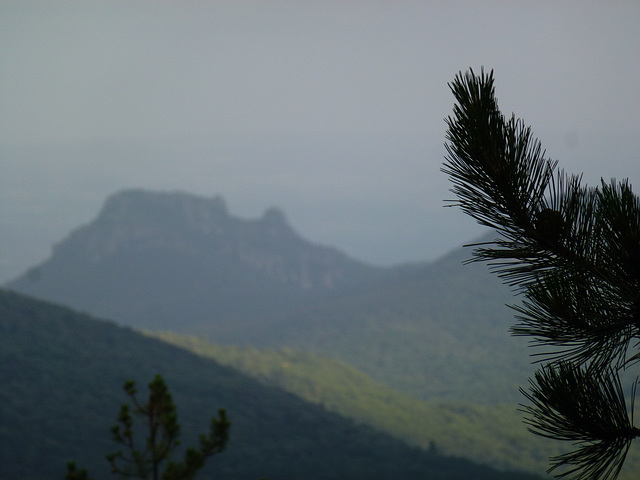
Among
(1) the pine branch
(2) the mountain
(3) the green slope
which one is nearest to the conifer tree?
(1) the pine branch

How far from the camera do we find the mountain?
71.7 m

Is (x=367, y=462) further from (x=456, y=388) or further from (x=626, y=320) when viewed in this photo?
(x=626, y=320)

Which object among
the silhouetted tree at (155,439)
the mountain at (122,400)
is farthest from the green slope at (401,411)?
the silhouetted tree at (155,439)

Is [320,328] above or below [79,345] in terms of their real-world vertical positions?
above

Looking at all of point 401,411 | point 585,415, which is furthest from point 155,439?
point 401,411

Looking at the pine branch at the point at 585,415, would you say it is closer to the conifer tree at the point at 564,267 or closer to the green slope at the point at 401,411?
the conifer tree at the point at 564,267

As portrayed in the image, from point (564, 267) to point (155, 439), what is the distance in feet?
27.1

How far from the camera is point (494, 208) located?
2.78m

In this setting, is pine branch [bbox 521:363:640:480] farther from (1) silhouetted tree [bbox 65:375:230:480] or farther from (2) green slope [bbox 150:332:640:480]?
(2) green slope [bbox 150:332:640:480]

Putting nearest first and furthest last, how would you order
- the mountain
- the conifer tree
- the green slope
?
1. the conifer tree
2. the mountain
3. the green slope

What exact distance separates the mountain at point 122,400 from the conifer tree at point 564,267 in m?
63.9

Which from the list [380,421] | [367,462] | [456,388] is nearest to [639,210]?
[367,462]

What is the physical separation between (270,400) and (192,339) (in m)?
25.6

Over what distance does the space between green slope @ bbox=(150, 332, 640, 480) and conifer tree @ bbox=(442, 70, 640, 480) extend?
70526 millimetres
